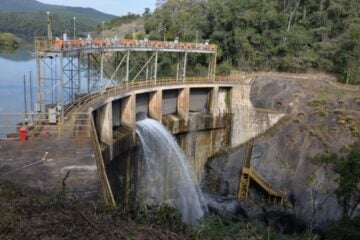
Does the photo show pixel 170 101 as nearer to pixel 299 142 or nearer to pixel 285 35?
pixel 299 142

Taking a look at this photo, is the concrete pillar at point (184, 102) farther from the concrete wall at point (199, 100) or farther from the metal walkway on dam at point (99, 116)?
the concrete wall at point (199, 100)

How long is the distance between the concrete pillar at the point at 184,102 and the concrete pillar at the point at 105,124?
10202mm

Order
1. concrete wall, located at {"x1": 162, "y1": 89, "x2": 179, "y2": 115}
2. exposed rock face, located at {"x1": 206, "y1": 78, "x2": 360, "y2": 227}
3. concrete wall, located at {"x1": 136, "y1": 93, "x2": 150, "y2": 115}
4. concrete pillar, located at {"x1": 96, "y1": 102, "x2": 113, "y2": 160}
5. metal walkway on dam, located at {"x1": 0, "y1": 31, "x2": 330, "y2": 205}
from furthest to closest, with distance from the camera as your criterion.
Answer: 1. concrete wall, located at {"x1": 162, "y1": 89, "x2": 179, "y2": 115}
2. concrete wall, located at {"x1": 136, "y1": 93, "x2": 150, "y2": 115}
3. exposed rock face, located at {"x1": 206, "y1": 78, "x2": 360, "y2": 227}
4. concrete pillar, located at {"x1": 96, "y1": 102, "x2": 113, "y2": 160}
5. metal walkway on dam, located at {"x1": 0, "y1": 31, "x2": 330, "y2": 205}

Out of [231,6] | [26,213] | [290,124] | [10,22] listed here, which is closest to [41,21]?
[10,22]

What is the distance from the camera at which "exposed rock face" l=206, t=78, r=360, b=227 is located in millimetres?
24656

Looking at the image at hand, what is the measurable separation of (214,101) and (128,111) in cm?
1013

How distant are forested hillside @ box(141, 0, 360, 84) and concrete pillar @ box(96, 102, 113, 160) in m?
25.4

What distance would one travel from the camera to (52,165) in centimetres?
1237

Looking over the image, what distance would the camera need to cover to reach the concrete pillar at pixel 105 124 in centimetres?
2072

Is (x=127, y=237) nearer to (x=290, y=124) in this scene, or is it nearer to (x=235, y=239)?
(x=235, y=239)

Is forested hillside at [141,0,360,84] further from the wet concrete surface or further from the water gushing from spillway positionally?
the wet concrete surface

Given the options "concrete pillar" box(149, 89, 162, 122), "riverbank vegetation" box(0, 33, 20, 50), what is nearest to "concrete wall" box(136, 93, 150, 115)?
"concrete pillar" box(149, 89, 162, 122)

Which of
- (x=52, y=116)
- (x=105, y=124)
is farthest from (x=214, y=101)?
(x=52, y=116)

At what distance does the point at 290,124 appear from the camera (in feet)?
94.2
